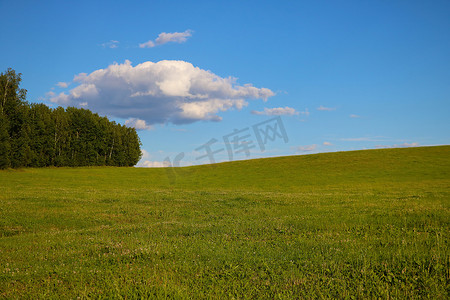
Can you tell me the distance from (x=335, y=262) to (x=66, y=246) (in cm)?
836

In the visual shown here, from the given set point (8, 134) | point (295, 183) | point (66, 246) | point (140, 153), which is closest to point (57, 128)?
point (8, 134)

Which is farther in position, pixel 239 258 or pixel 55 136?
pixel 55 136

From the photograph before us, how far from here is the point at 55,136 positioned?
82.1 m

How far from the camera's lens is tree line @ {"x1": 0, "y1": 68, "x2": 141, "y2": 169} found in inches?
2510

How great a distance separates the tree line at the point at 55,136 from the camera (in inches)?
2510

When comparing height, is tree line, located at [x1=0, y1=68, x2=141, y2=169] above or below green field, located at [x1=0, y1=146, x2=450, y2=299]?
above

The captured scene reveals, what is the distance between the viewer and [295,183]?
1838 inches

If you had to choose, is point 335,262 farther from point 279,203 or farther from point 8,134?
point 8,134

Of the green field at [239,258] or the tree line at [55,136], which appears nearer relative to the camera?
the green field at [239,258]

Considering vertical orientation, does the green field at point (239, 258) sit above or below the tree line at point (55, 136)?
below

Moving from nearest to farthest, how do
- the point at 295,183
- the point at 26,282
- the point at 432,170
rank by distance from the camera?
the point at 26,282 < the point at 295,183 < the point at 432,170

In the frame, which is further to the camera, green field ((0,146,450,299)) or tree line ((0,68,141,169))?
tree line ((0,68,141,169))

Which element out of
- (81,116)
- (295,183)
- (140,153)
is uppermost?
(81,116)

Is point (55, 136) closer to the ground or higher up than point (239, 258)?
higher up
